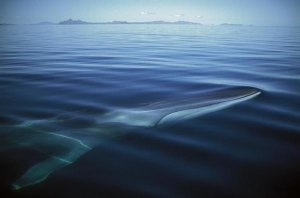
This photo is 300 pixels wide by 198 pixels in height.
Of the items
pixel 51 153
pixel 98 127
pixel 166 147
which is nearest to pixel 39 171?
pixel 51 153

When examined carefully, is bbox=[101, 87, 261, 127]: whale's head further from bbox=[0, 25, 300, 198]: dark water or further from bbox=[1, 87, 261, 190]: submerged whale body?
bbox=[0, 25, 300, 198]: dark water

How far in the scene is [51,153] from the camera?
4.45m

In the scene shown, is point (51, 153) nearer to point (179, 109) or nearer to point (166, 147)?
point (166, 147)

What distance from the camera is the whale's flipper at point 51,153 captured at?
3.73 m

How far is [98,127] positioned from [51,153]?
3.99 ft

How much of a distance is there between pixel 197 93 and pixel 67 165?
5.05m

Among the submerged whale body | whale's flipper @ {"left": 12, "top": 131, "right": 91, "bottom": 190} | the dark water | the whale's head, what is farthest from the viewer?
the whale's head

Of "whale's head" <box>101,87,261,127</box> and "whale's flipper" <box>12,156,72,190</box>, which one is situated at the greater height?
"whale's head" <box>101,87,261,127</box>

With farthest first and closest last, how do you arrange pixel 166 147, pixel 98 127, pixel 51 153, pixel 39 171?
pixel 98 127
pixel 166 147
pixel 51 153
pixel 39 171

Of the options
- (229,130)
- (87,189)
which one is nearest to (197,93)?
(229,130)

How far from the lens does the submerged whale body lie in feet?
13.6

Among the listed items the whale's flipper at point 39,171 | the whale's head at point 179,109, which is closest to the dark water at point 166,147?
the whale's flipper at point 39,171

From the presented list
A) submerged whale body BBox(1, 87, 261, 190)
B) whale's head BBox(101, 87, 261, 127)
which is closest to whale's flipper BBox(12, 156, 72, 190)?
submerged whale body BBox(1, 87, 261, 190)

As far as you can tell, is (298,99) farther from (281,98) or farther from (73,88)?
(73,88)
